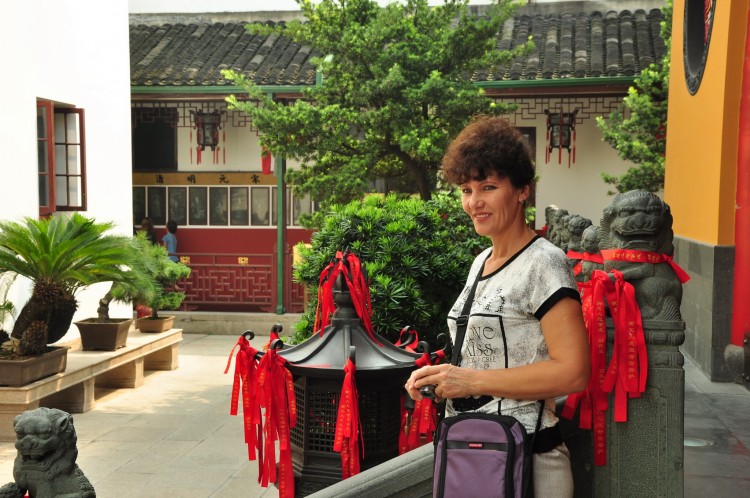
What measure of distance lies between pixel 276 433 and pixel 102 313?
574cm

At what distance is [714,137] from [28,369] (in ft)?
20.8

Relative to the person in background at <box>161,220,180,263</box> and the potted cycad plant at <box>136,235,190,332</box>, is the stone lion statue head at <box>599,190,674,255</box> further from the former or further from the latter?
the person in background at <box>161,220,180,263</box>

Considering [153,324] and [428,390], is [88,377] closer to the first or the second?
[153,324]

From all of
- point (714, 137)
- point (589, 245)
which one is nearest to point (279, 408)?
point (589, 245)

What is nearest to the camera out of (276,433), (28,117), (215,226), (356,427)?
(356,427)

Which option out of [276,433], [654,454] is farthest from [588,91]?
[654,454]

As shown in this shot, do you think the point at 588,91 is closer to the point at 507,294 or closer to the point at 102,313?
the point at 102,313

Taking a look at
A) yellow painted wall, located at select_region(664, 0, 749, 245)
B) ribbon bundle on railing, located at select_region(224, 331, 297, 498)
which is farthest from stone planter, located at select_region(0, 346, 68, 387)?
yellow painted wall, located at select_region(664, 0, 749, 245)

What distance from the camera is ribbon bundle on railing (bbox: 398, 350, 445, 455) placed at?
140 inches

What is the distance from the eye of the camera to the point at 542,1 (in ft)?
49.9

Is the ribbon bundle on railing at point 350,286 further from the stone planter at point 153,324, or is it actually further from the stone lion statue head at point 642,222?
the stone planter at point 153,324

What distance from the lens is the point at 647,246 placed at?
2607 mm

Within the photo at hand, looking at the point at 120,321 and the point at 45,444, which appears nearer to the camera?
the point at 45,444

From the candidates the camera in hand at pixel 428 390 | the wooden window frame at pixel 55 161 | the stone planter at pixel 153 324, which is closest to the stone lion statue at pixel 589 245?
the camera in hand at pixel 428 390
